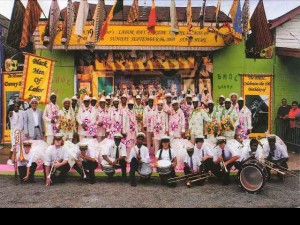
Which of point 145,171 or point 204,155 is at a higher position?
point 204,155

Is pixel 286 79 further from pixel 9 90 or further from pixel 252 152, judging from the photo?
pixel 9 90

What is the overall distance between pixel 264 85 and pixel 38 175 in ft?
30.1

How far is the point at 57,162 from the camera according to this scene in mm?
9508

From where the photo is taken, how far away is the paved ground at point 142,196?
312 inches

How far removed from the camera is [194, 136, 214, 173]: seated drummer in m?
9.48

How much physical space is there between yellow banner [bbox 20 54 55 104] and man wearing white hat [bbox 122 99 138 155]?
92.4 inches

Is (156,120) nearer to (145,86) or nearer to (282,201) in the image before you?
(145,86)

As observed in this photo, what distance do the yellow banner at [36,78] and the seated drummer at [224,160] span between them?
501cm

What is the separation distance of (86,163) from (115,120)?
6.06ft

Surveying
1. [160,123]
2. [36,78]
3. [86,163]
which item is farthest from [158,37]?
[86,163]

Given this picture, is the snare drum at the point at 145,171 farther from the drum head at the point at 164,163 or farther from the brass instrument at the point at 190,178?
the brass instrument at the point at 190,178

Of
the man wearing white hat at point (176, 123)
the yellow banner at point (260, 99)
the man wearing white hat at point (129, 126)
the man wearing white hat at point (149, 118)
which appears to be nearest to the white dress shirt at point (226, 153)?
the man wearing white hat at point (176, 123)

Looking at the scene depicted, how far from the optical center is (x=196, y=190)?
8.94 meters

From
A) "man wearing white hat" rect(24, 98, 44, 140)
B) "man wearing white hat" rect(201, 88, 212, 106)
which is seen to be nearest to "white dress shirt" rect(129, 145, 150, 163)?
"man wearing white hat" rect(24, 98, 44, 140)
